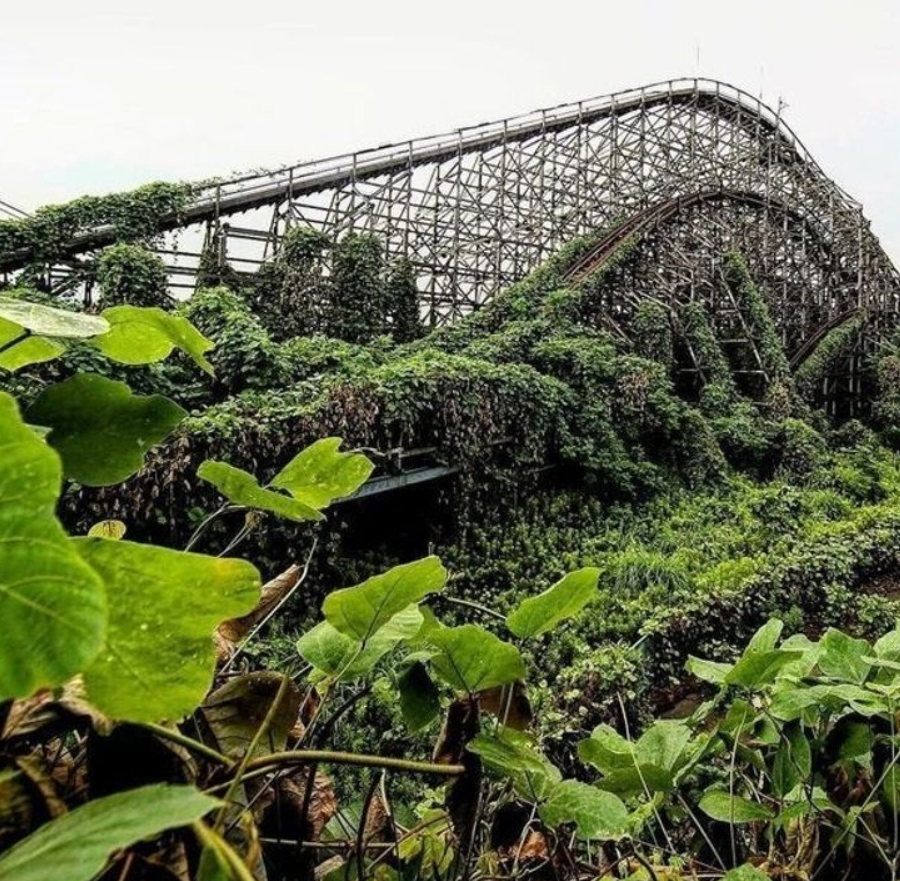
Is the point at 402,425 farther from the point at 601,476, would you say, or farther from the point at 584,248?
the point at 584,248

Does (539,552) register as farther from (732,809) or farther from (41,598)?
(41,598)

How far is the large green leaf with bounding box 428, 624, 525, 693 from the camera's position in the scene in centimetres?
38

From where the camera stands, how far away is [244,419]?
463 centimetres

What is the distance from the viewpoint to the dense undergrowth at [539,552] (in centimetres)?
42

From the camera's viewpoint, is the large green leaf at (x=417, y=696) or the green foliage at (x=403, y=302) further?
the green foliage at (x=403, y=302)

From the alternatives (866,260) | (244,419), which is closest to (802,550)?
(244,419)

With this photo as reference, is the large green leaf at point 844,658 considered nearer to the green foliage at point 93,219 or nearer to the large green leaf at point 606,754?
the large green leaf at point 606,754

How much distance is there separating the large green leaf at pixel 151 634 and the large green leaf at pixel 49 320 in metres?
0.11

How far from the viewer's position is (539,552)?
559cm

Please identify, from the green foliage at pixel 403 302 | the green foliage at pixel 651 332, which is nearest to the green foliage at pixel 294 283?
the green foliage at pixel 403 302

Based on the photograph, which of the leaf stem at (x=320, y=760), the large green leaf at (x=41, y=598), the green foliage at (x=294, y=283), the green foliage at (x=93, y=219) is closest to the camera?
the large green leaf at (x=41, y=598)

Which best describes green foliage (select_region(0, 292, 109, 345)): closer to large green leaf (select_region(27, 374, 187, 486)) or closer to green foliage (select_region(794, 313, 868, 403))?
large green leaf (select_region(27, 374, 187, 486))

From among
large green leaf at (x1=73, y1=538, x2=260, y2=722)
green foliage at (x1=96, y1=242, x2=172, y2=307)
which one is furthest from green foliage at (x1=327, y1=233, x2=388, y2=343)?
large green leaf at (x1=73, y1=538, x2=260, y2=722)

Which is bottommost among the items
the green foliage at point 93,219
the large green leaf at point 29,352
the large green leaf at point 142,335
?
the large green leaf at point 29,352
